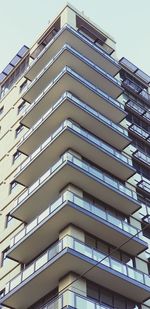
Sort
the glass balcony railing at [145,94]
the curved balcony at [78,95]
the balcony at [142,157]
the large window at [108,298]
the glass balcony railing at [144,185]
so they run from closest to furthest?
the large window at [108,298] → the curved balcony at [78,95] → the glass balcony railing at [144,185] → the balcony at [142,157] → the glass balcony railing at [145,94]

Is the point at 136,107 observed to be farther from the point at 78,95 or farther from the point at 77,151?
the point at 77,151

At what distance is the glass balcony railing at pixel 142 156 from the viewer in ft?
125

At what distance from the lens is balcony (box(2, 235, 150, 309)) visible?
26.2 meters

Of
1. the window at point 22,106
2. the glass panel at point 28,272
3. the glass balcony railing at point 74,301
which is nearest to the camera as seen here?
the glass balcony railing at point 74,301

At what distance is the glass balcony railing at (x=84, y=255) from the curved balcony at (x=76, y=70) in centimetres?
1394

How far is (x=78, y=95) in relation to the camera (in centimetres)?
3603

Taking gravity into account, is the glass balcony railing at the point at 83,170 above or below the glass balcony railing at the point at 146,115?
below

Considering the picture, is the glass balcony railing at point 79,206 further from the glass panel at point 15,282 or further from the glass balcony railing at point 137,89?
the glass balcony railing at point 137,89

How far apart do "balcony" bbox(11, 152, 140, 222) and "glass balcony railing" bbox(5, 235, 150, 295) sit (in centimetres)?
374

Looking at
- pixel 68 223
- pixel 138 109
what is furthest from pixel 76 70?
pixel 68 223

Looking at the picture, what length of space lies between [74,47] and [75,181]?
1264 centimetres

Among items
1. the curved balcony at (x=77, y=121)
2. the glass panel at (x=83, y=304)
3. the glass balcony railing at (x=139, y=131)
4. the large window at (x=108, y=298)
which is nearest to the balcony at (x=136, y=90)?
the glass balcony railing at (x=139, y=131)

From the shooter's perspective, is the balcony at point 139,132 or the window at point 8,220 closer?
the window at point 8,220

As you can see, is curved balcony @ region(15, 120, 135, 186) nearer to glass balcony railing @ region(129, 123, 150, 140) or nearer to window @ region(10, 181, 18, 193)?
window @ region(10, 181, 18, 193)
